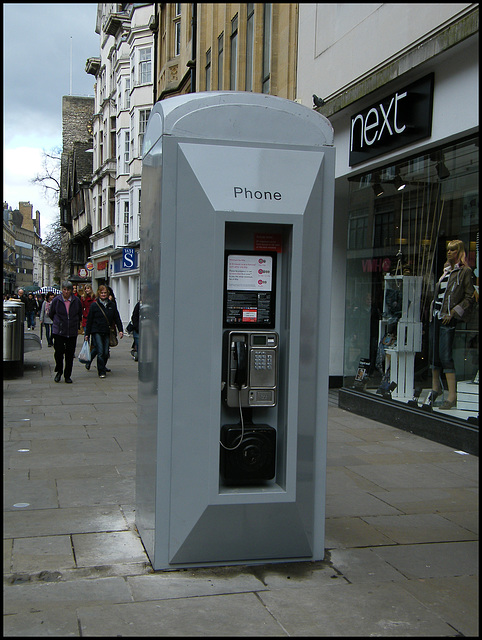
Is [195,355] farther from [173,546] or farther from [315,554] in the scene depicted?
[315,554]

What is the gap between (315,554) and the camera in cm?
439

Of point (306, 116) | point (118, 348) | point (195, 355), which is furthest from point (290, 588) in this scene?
point (118, 348)

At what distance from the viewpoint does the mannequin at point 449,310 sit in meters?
8.22

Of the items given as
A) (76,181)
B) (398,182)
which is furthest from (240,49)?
(76,181)

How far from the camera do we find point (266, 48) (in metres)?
14.9

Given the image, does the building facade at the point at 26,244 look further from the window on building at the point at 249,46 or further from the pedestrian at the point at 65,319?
the pedestrian at the point at 65,319

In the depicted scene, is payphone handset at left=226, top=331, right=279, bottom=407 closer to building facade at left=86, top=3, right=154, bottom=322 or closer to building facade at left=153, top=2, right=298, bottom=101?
building facade at left=153, top=2, right=298, bottom=101

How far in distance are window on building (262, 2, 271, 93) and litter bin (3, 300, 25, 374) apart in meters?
6.98

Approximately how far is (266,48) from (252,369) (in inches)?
485

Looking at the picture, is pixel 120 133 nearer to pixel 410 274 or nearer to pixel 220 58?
pixel 220 58

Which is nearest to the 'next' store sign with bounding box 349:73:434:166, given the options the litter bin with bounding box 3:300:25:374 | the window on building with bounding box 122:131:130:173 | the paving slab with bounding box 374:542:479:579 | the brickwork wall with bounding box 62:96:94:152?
the paving slab with bounding box 374:542:479:579

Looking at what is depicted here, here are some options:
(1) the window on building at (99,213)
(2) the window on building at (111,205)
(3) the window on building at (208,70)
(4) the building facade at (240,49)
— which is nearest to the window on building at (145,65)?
(4) the building facade at (240,49)

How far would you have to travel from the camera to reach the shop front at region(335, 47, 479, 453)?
8.16 meters

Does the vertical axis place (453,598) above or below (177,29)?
below
